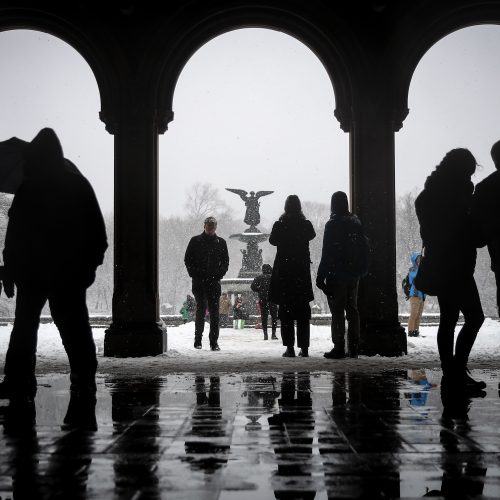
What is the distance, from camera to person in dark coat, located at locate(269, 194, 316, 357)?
918 centimetres

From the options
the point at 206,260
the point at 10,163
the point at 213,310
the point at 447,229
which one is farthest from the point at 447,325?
the point at 206,260

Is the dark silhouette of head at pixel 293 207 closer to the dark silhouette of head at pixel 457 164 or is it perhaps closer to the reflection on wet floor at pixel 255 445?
the dark silhouette of head at pixel 457 164

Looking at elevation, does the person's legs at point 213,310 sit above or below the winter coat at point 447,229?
below

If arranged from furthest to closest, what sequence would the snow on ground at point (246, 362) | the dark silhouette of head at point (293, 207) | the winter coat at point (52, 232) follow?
1. the dark silhouette of head at point (293, 207)
2. the snow on ground at point (246, 362)
3. the winter coat at point (52, 232)

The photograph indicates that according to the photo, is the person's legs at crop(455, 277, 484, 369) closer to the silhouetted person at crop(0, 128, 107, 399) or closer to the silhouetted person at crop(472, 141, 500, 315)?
the silhouetted person at crop(472, 141, 500, 315)

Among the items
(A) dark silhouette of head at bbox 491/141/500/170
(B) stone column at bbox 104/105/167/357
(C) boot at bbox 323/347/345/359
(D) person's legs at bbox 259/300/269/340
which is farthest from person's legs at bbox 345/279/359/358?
(D) person's legs at bbox 259/300/269/340

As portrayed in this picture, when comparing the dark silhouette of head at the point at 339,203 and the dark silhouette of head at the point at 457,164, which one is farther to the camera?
the dark silhouette of head at the point at 339,203

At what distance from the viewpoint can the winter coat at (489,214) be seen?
564 cm

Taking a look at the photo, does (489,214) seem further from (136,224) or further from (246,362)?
(136,224)

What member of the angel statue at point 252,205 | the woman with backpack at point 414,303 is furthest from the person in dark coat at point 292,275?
A: the angel statue at point 252,205

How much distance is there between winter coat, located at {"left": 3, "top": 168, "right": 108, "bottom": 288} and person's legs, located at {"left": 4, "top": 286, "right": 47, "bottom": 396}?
0.10 m

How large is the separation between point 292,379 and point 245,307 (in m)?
17.6

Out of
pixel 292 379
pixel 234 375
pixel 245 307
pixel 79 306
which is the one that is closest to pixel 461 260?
pixel 292 379

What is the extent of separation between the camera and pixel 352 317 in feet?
29.6
